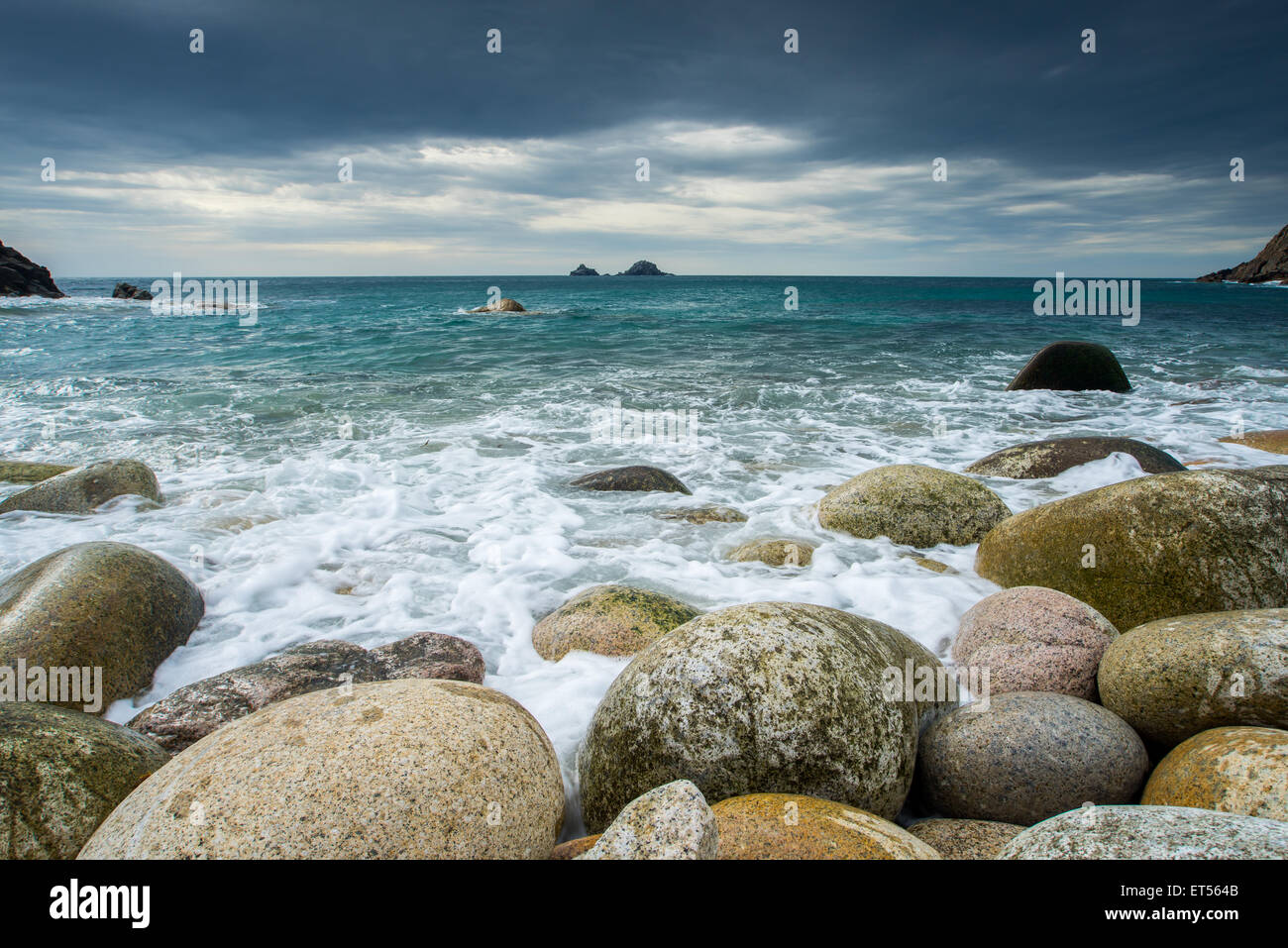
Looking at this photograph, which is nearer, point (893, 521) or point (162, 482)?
point (893, 521)

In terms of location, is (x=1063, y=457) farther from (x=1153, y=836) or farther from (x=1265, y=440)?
(x=1153, y=836)

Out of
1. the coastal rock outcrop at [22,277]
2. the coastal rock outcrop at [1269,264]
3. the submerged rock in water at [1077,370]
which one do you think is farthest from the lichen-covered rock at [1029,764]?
the coastal rock outcrop at [1269,264]

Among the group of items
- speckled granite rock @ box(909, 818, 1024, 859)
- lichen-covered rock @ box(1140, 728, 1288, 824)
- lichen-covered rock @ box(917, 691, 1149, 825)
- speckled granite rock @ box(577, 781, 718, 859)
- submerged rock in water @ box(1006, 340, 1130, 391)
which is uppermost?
submerged rock in water @ box(1006, 340, 1130, 391)

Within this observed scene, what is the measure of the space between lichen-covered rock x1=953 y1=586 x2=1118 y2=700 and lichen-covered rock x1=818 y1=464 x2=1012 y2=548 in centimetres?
193

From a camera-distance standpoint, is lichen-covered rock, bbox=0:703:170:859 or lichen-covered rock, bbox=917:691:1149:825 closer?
lichen-covered rock, bbox=0:703:170:859

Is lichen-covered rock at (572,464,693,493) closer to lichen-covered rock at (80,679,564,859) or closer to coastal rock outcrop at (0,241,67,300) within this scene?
lichen-covered rock at (80,679,564,859)

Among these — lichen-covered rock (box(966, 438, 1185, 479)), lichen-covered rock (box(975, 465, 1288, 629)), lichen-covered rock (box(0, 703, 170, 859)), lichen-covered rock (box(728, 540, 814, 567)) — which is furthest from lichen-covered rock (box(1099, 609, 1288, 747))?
lichen-covered rock (box(966, 438, 1185, 479))

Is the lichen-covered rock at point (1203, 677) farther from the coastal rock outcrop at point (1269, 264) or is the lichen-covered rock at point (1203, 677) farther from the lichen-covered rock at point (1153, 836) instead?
the coastal rock outcrop at point (1269, 264)

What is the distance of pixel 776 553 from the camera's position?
605cm

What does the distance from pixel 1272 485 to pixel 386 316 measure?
1598 inches

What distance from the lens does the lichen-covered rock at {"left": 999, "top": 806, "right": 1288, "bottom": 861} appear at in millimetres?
1709

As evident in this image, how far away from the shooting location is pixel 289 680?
12.8 ft
